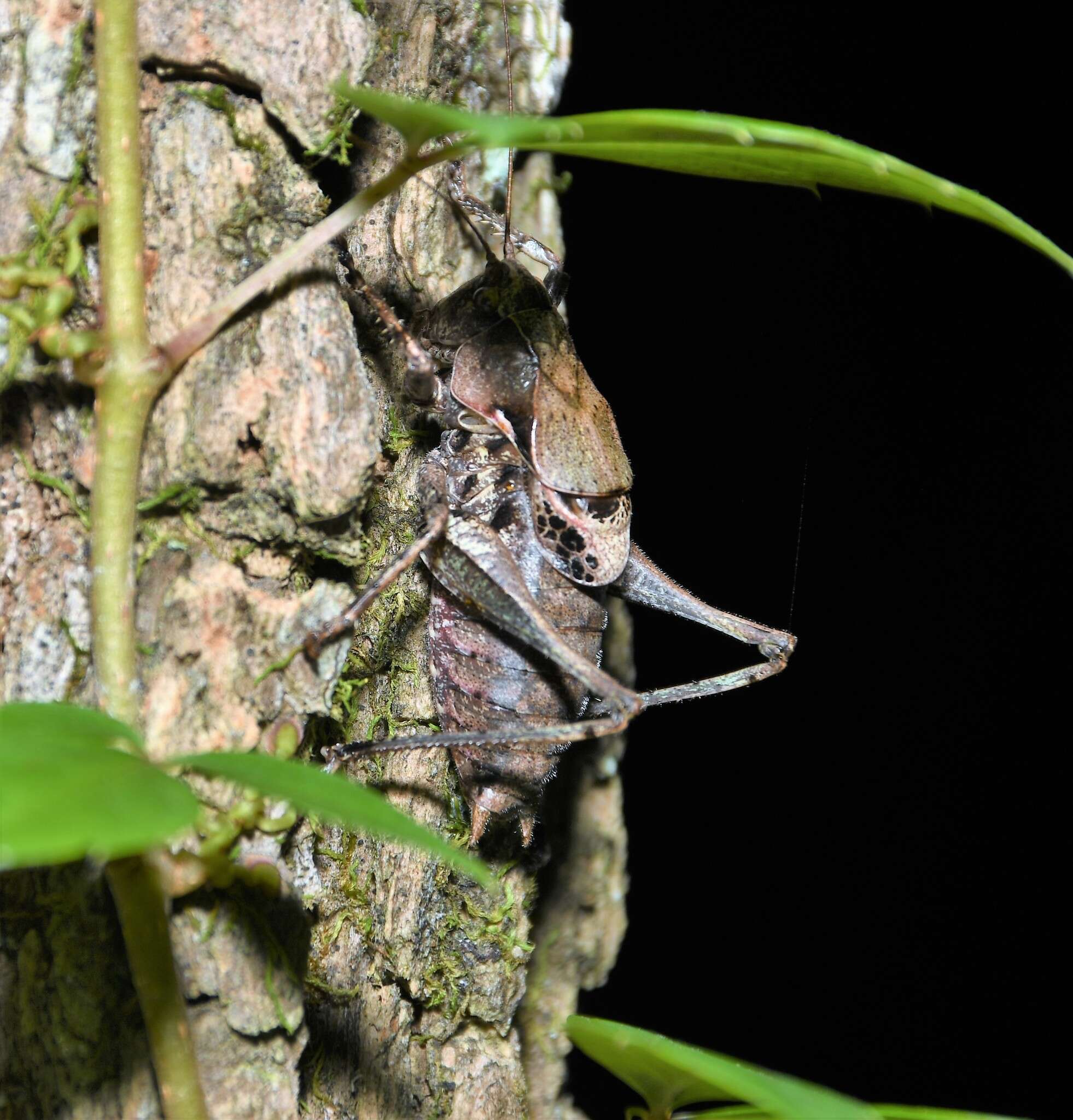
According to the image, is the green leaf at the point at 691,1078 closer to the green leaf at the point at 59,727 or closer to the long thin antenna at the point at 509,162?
the green leaf at the point at 59,727

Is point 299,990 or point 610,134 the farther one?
point 299,990

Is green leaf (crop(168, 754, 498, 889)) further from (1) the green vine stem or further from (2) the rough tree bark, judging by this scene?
(2) the rough tree bark

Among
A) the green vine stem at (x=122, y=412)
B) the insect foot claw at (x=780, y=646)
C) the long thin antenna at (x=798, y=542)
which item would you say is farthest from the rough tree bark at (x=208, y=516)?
the long thin antenna at (x=798, y=542)

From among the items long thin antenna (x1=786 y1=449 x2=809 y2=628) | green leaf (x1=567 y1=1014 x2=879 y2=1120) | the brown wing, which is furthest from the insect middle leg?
long thin antenna (x1=786 y1=449 x2=809 y2=628)

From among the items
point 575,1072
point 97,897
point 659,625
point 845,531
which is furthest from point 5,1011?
point 845,531

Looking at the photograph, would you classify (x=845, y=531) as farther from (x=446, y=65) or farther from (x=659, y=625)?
(x=446, y=65)

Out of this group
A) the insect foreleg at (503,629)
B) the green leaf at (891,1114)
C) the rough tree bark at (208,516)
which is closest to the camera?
the green leaf at (891,1114)

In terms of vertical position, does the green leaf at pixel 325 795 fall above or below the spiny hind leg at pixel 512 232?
below
